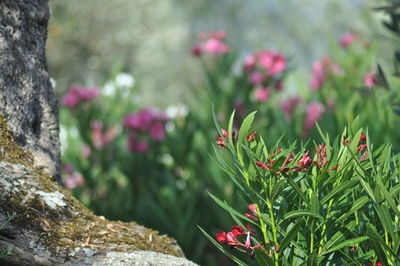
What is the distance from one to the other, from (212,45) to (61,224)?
327 cm

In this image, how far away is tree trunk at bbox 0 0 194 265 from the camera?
1.18 m

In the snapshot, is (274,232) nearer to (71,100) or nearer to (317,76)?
(71,100)

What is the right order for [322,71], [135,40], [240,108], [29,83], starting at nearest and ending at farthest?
[29,83], [240,108], [322,71], [135,40]

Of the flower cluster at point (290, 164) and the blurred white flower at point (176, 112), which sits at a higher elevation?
the blurred white flower at point (176, 112)

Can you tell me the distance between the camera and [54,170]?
5.05 ft

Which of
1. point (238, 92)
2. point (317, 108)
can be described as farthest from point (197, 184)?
point (317, 108)

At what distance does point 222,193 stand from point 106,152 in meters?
1.21

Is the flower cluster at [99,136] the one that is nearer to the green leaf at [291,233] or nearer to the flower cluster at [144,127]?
the flower cluster at [144,127]

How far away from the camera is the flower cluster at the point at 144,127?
3814 mm

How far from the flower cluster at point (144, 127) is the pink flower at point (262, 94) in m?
0.72

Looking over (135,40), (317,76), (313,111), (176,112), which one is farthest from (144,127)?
(135,40)

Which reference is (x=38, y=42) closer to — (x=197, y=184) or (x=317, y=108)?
(x=197, y=184)

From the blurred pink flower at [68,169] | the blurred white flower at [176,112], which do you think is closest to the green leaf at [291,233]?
the blurred pink flower at [68,169]

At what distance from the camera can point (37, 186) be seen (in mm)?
1312
